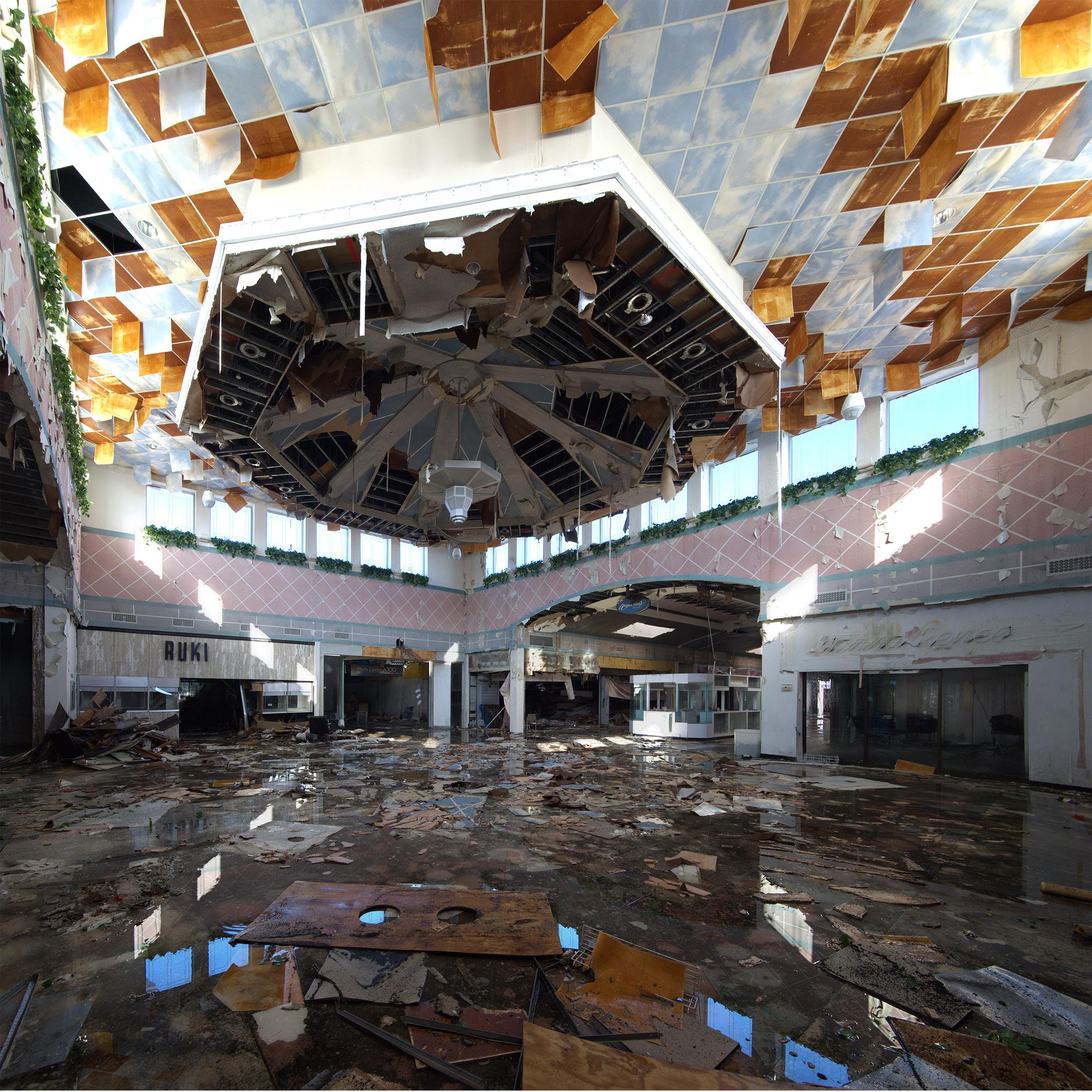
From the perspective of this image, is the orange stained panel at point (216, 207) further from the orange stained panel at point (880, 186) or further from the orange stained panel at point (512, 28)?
the orange stained panel at point (880, 186)

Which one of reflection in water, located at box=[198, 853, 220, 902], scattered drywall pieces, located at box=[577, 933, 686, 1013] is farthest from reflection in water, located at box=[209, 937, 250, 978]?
scattered drywall pieces, located at box=[577, 933, 686, 1013]

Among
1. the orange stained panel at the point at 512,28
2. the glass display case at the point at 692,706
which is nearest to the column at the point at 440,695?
the glass display case at the point at 692,706

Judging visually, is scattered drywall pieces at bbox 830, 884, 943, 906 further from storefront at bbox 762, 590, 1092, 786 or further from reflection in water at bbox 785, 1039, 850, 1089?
storefront at bbox 762, 590, 1092, 786

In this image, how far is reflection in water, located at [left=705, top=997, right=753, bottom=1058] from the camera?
284cm

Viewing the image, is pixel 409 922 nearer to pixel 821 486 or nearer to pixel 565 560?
pixel 821 486

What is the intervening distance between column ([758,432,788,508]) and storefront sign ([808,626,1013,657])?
3910 mm

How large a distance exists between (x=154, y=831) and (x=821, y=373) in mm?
13715

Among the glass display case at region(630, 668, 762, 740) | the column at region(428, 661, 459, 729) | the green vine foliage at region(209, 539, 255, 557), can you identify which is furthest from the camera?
the column at region(428, 661, 459, 729)

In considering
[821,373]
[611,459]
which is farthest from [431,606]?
[821,373]

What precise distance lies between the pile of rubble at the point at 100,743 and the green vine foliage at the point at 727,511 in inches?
586

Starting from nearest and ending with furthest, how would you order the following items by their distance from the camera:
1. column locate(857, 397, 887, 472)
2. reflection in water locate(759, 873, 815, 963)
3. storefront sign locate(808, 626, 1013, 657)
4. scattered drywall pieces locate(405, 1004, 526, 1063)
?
scattered drywall pieces locate(405, 1004, 526, 1063), reflection in water locate(759, 873, 815, 963), storefront sign locate(808, 626, 1013, 657), column locate(857, 397, 887, 472)

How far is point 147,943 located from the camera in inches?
151

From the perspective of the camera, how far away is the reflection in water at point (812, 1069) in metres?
2.55

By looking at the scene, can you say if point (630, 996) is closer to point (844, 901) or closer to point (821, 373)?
point (844, 901)
